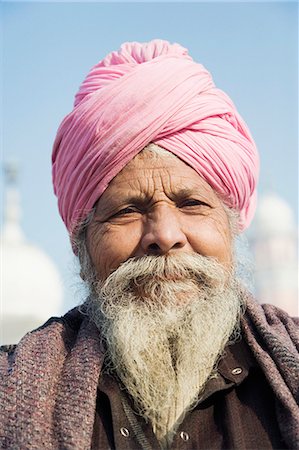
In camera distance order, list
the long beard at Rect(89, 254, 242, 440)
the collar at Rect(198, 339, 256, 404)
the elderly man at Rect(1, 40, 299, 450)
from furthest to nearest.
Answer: the long beard at Rect(89, 254, 242, 440), the collar at Rect(198, 339, 256, 404), the elderly man at Rect(1, 40, 299, 450)

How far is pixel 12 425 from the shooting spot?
9.64 feet

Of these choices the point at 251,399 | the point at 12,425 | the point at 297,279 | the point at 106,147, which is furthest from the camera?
the point at 297,279

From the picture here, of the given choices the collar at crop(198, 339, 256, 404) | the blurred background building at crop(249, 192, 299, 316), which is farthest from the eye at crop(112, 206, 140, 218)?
the blurred background building at crop(249, 192, 299, 316)

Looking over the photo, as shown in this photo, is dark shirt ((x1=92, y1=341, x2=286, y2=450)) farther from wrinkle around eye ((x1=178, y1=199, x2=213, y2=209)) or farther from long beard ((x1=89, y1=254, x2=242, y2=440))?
wrinkle around eye ((x1=178, y1=199, x2=213, y2=209))

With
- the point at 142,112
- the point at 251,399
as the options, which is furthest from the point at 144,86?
the point at 251,399

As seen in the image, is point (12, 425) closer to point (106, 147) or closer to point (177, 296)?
point (177, 296)

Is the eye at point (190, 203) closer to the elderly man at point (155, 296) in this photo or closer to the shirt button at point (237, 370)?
the elderly man at point (155, 296)

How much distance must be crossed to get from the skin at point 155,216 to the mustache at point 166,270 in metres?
0.03

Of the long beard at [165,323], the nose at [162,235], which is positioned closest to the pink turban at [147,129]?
the nose at [162,235]

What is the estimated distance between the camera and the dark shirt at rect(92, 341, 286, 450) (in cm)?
298

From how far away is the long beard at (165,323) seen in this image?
3271mm

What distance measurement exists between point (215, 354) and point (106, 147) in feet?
3.08

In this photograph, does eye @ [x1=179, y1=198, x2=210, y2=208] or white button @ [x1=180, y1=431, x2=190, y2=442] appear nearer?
white button @ [x1=180, y1=431, x2=190, y2=442]

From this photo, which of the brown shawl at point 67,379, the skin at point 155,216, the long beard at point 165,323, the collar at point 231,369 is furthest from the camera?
the skin at point 155,216
